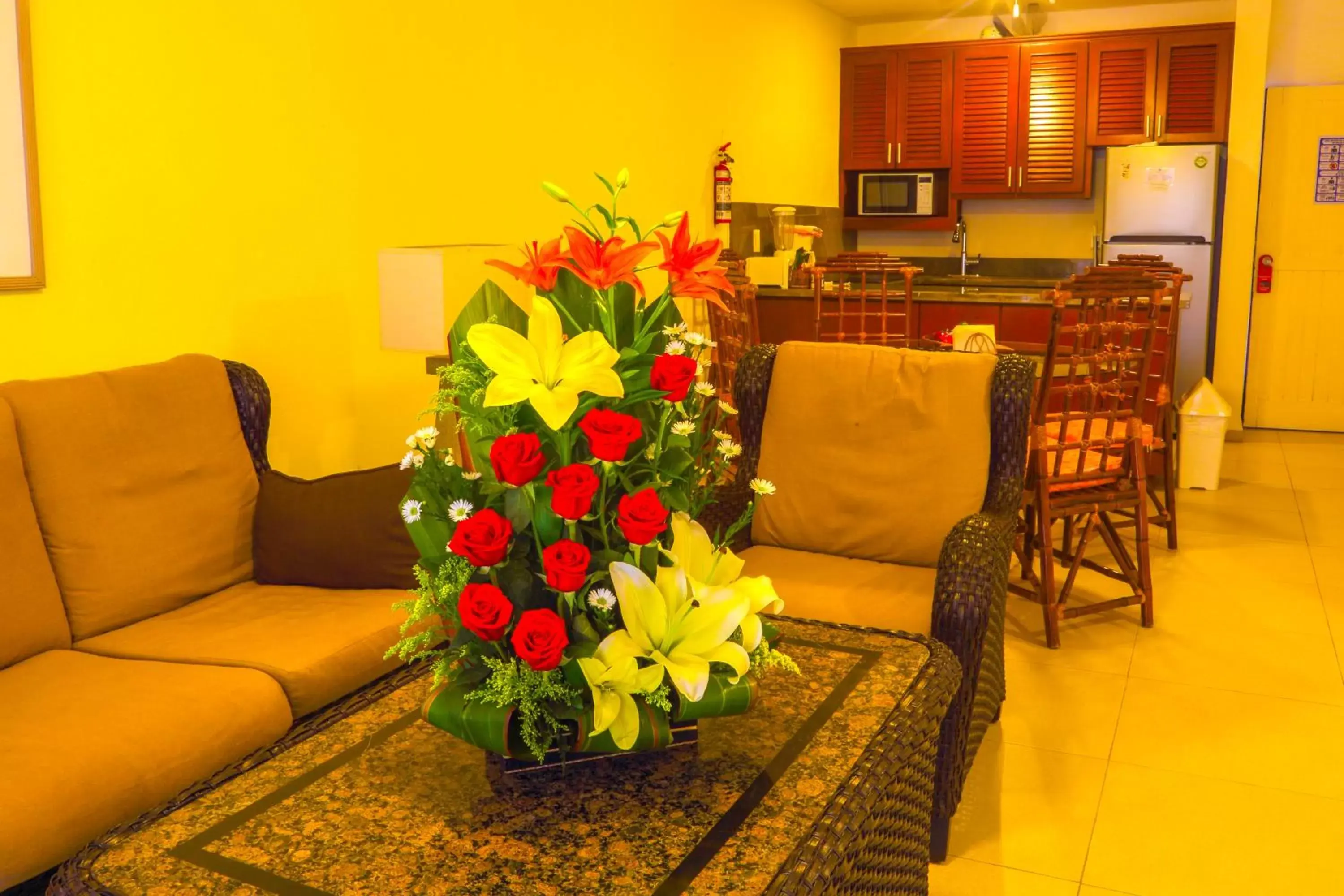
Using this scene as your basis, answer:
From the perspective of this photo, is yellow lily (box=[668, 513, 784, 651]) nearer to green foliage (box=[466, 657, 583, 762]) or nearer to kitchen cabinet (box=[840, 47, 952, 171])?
green foliage (box=[466, 657, 583, 762])

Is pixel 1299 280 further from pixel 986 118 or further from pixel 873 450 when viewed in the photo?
pixel 873 450

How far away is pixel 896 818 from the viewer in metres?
1.83

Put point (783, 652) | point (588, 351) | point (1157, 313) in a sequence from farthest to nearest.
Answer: point (1157, 313) < point (783, 652) < point (588, 351)

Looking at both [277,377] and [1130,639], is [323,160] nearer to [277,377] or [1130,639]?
[277,377]

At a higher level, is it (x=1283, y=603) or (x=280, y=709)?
(x=280, y=709)

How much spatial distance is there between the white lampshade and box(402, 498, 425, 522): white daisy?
5.64 feet

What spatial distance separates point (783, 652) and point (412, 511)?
0.83 meters

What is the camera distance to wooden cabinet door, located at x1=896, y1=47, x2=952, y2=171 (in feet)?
24.6

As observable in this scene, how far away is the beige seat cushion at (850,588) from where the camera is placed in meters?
2.62

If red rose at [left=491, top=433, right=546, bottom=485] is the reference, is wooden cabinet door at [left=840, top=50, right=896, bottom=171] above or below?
above

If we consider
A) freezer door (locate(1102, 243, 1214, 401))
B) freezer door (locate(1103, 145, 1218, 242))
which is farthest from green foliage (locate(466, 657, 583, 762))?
freezer door (locate(1103, 145, 1218, 242))

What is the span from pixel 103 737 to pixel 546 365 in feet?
3.71

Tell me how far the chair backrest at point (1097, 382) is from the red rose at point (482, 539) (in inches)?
101

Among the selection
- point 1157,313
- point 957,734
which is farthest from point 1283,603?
point 957,734
